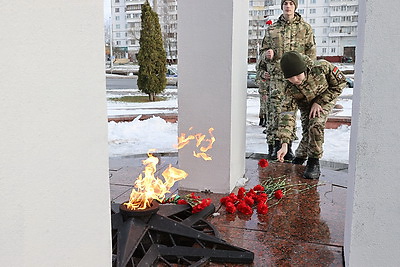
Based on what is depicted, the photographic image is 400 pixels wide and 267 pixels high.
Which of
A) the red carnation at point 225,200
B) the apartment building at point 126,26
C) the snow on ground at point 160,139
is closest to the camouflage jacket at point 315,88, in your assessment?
the red carnation at point 225,200

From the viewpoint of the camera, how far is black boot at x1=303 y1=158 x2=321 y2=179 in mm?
4620

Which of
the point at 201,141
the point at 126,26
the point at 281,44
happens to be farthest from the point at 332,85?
the point at 126,26

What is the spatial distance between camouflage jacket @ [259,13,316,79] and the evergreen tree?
10393mm

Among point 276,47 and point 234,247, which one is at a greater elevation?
point 276,47

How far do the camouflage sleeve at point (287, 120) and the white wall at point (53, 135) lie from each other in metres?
3.14

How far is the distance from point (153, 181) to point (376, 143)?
5.81 feet

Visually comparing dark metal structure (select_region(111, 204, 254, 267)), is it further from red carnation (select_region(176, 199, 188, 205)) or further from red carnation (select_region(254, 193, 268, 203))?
red carnation (select_region(254, 193, 268, 203))

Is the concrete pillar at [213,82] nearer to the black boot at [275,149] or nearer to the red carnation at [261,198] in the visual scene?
the red carnation at [261,198]

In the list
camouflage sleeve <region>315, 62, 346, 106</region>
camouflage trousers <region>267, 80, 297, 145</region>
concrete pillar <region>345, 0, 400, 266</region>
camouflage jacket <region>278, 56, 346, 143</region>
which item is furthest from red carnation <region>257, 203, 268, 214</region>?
camouflage trousers <region>267, 80, 297, 145</region>

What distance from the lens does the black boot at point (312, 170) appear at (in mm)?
4620

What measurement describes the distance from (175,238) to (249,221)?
81 cm

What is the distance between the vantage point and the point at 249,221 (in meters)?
3.46

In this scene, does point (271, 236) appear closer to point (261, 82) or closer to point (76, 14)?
point (76, 14)

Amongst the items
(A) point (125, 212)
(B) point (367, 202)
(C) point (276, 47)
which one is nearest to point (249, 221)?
(A) point (125, 212)
